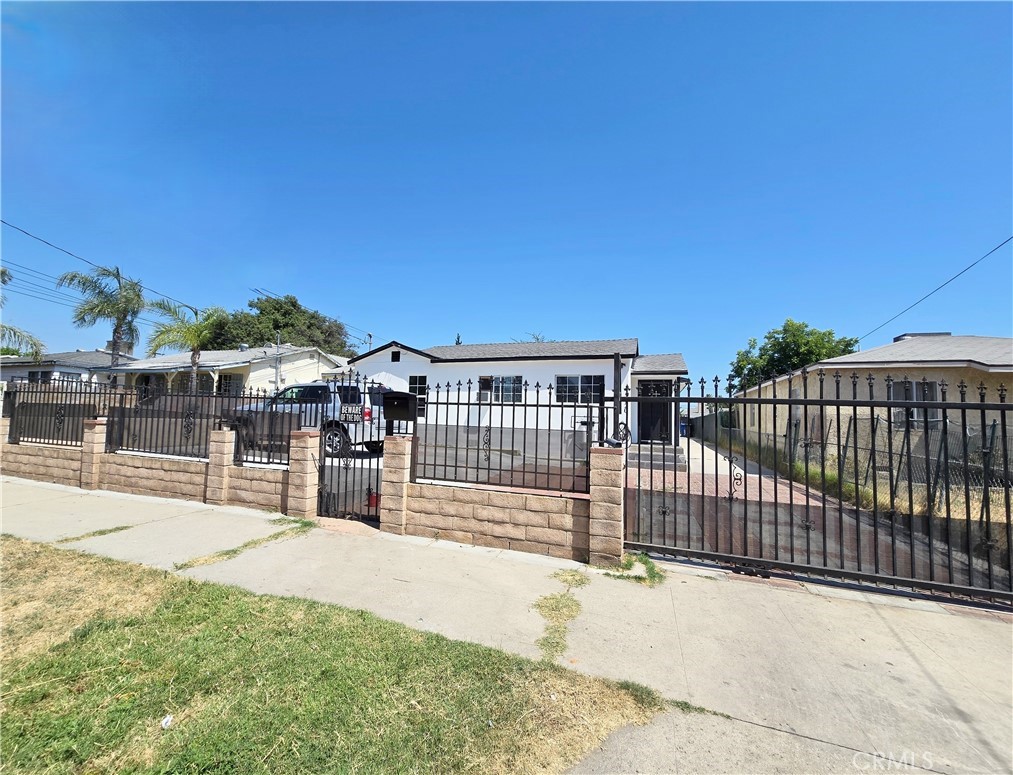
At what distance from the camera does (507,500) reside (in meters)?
5.19

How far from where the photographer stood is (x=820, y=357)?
29062mm

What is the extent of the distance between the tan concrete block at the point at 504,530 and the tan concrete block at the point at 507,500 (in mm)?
228

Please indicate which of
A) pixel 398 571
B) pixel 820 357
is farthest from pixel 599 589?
pixel 820 357

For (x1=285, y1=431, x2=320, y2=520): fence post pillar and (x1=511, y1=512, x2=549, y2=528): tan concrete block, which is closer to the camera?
(x1=511, y1=512, x2=549, y2=528): tan concrete block

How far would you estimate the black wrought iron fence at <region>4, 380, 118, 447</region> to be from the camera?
27.4 feet

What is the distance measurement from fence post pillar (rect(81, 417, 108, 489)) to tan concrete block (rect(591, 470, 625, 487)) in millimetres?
8900

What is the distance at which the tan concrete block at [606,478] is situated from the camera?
15.2 ft

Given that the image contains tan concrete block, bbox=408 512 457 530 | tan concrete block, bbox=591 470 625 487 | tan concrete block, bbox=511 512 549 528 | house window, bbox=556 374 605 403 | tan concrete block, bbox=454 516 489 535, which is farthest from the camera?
house window, bbox=556 374 605 403

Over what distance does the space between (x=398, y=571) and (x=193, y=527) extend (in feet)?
11.0

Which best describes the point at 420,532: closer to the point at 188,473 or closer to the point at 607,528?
the point at 607,528

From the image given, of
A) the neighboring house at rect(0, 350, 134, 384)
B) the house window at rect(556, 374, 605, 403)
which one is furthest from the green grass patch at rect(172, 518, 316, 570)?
the neighboring house at rect(0, 350, 134, 384)

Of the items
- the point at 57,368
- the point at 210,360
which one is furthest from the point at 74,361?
the point at 210,360

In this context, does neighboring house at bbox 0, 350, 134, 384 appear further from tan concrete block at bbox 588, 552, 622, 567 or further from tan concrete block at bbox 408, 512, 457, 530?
tan concrete block at bbox 588, 552, 622, 567

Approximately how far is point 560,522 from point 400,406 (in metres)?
2.69
